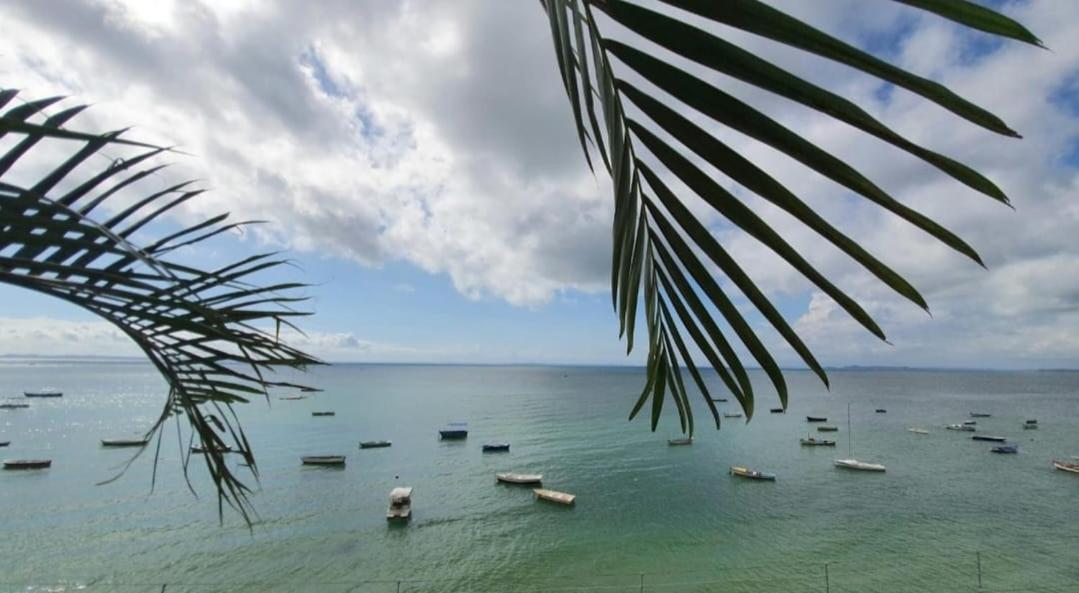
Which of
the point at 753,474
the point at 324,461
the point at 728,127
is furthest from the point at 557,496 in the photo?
the point at 728,127

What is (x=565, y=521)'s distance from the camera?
2395cm

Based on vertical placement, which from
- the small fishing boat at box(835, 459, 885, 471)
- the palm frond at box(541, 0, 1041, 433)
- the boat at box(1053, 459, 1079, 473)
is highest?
the palm frond at box(541, 0, 1041, 433)

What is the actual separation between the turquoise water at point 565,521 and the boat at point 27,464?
965 mm

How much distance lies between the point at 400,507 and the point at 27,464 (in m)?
27.5

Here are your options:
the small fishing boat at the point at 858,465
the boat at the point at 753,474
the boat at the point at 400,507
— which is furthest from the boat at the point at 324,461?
the small fishing boat at the point at 858,465

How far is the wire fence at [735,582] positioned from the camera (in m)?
17.2

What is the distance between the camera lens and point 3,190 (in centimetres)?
81

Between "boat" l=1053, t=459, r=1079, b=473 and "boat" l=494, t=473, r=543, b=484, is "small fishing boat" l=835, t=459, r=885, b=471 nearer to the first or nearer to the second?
"boat" l=1053, t=459, r=1079, b=473

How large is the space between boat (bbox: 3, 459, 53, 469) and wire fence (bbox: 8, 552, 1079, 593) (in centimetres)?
1991

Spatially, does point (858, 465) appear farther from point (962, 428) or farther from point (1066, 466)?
point (962, 428)

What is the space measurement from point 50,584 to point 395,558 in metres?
11.7

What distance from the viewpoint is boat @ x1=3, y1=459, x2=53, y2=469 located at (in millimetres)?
32188

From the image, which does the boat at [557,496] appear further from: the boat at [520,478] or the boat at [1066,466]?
the boat at [1066,466]

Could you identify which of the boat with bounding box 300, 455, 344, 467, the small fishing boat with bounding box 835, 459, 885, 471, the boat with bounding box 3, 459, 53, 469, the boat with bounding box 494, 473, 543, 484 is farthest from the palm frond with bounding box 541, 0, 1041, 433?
the boat with bounding box 3, 459, 53, 469
